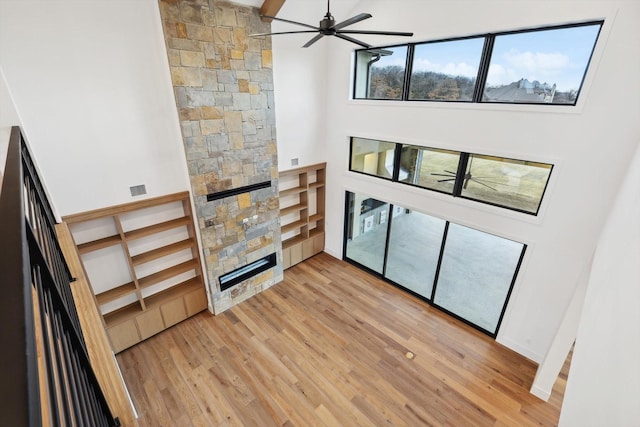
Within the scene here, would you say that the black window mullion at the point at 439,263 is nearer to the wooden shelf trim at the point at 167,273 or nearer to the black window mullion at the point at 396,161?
the black window mullion at the point at 396,161

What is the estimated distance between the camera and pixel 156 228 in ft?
14.2

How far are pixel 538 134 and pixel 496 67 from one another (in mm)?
1037

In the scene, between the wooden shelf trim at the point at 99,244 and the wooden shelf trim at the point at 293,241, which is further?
the wooden shelf trim at the point at 293,241

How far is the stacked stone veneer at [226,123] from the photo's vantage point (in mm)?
3818

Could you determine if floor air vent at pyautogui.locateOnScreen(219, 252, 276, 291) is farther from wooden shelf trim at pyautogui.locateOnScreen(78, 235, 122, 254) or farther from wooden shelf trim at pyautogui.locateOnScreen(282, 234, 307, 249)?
wooden shelf trim at pyautogui.locateOnScreen(78, 235, 122, 254)

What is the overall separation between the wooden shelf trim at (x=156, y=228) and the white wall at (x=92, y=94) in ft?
1.70

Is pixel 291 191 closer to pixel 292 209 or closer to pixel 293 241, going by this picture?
pixel 292 209

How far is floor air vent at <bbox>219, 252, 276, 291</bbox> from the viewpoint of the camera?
5.12m

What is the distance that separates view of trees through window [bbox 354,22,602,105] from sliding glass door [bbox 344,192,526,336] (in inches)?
77.4

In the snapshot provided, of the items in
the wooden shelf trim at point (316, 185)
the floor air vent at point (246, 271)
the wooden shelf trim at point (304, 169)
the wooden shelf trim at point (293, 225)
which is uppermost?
the wooden shelf trim at point (304, 169)

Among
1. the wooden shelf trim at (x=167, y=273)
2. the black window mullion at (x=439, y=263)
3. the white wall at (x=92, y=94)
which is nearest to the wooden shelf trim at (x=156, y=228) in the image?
the white wall at (x=92, y=94)

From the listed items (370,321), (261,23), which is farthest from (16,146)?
(370,321)

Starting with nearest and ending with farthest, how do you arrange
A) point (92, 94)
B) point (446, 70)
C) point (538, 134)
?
point (92, 94) < point (538, 134) < point (446, 70)

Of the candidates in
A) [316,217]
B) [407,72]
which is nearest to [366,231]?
[316,217]
